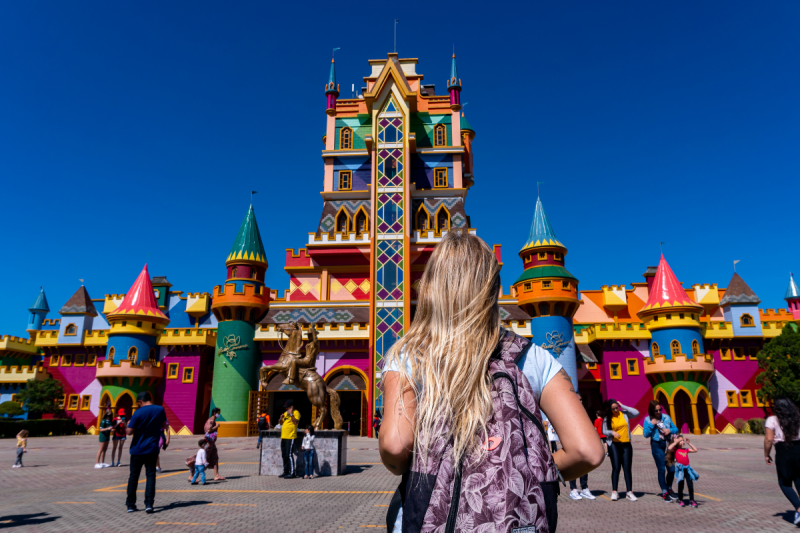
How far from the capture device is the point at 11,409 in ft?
111

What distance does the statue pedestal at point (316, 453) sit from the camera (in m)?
13.8

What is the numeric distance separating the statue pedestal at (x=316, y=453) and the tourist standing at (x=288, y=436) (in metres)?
0.28

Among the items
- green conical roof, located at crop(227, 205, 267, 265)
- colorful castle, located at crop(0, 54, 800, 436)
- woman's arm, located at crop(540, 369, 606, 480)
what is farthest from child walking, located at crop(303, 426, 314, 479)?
green conical roof, located at crop(227, 205, 267, 265)

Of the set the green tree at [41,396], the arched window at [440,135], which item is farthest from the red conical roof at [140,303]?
the arched window at [440,135]

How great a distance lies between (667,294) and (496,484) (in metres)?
35.9

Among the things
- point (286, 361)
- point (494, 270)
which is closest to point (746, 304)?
point (286, 361)

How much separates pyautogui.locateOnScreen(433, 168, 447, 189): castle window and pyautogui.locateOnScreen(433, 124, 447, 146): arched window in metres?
2.27

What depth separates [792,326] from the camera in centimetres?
3284

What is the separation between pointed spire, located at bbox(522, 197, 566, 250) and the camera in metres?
34.5

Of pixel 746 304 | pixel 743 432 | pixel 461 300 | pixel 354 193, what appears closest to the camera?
pixel 461 300

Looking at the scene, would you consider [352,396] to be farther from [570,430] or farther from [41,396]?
[570,430]

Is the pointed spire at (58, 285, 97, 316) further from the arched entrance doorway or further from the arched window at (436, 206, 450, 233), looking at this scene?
the arched window at (436, 206, 450, 233)

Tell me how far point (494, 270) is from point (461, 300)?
0.19 metres

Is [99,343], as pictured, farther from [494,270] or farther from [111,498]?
[494,270]
